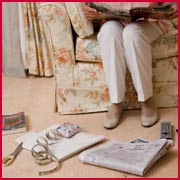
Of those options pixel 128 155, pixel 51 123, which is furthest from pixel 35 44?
pixel 128 155

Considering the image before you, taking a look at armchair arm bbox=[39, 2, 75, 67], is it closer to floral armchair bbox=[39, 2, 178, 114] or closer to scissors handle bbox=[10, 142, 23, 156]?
floral armchair bbox=[39, 2, 178, 114]

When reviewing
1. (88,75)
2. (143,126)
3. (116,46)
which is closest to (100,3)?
(116,46)

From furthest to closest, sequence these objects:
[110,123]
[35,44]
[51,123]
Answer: [35,44]
[51,123]
[110,123]

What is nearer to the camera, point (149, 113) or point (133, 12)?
point (133, 12)

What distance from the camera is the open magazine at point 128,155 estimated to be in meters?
1.54

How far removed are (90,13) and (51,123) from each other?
0.62 meters

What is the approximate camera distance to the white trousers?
1901mm

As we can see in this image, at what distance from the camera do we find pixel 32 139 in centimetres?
188

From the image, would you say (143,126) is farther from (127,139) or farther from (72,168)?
(72,168)

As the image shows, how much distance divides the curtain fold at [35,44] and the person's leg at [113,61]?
0.89m

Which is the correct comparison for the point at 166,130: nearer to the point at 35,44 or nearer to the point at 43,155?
the point at 43,155

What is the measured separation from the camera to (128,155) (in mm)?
1621

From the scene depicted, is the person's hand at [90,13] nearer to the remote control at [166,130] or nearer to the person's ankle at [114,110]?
the person's ankle at [114,110]

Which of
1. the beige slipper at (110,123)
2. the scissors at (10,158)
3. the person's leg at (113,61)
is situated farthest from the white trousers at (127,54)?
the scissors at (10,158)
